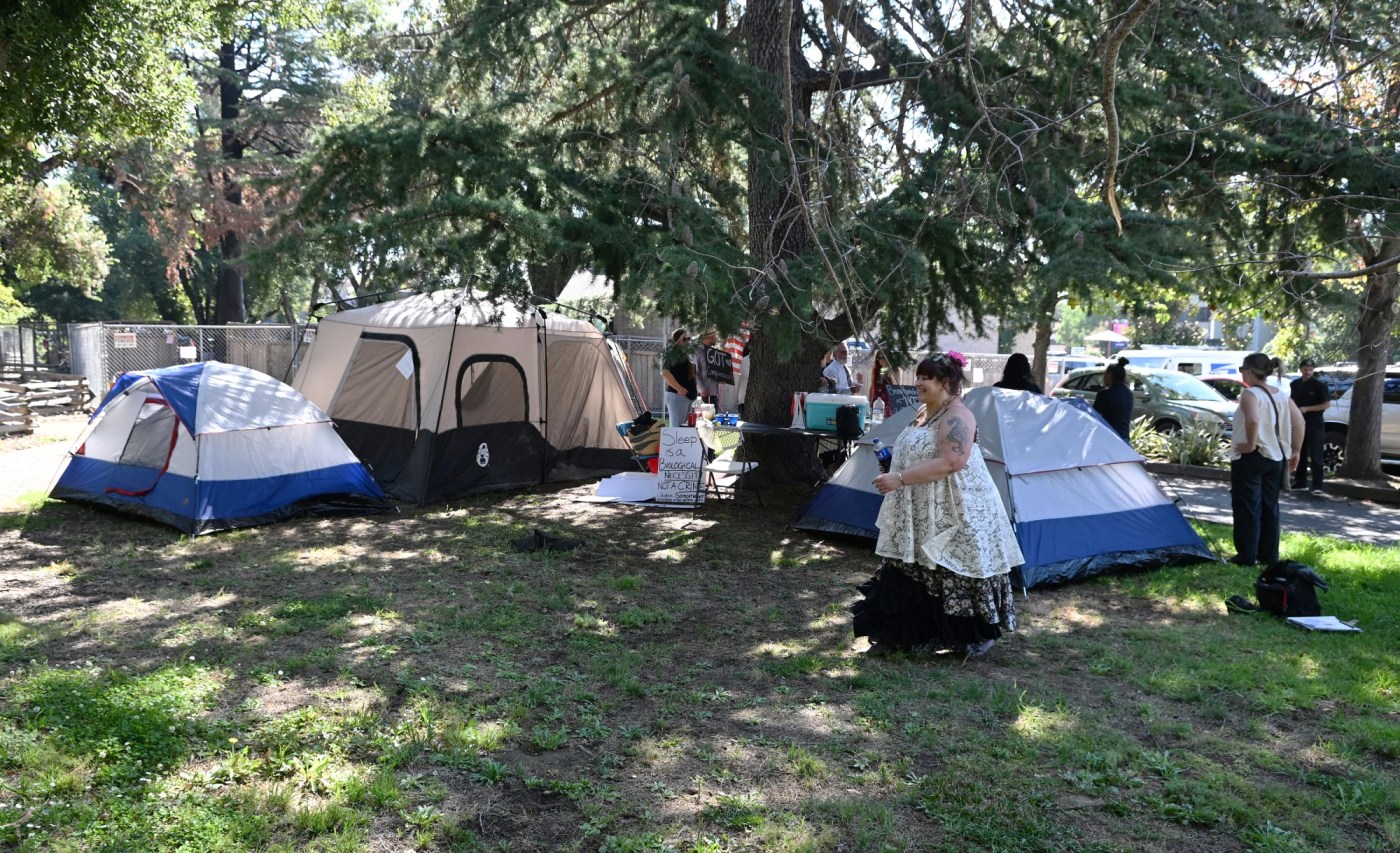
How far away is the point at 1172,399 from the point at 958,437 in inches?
489

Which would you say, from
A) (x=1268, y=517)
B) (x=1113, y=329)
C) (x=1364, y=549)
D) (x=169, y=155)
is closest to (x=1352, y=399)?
(x=1364, y=549)

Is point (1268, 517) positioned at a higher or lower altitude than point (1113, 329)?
lower

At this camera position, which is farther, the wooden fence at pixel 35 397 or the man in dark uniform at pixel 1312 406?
the wooden fence at pixel 35 397

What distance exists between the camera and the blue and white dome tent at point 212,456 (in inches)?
338

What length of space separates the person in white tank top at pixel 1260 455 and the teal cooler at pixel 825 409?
317 centimetres

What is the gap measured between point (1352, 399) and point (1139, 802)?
441 inches

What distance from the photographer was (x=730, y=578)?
7.52m

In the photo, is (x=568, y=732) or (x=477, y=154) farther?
(x=477, y=154)

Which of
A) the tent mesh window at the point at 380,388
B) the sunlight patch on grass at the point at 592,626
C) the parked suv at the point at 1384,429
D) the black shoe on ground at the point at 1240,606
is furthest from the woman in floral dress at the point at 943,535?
the parked suv at the point at 1384,429

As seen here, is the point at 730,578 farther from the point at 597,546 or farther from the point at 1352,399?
the point at 1352,399

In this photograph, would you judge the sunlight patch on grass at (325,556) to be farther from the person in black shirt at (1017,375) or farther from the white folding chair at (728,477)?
the person in black shirt at (1017,375)

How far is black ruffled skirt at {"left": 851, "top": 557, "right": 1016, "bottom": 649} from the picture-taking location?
5438 mm

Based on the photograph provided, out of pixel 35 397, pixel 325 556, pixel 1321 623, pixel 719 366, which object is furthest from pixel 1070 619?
pixel 35 397

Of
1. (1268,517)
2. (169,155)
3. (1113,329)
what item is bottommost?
(1268,517)
